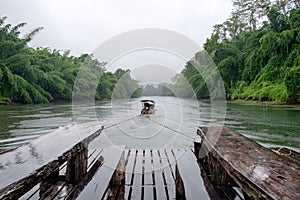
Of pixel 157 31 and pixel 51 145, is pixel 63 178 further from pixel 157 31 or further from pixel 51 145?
pixel 157 31

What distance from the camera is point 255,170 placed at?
3.72 feet

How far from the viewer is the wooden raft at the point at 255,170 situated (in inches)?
35.7

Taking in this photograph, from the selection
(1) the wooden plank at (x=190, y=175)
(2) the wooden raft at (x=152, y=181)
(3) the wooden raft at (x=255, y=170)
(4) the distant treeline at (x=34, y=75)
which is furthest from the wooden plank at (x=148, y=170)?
(4) the distant treeline at (x=34, y=75)

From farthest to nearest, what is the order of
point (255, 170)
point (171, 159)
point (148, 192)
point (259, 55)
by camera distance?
point (259, 55) → point (171, 159) → point (148, 192) → point (255, 170)

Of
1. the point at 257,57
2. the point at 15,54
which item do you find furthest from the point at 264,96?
the point at 15,54

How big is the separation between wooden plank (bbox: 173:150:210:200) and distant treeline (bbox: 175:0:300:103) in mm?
7670

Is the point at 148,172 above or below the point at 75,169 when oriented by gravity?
below

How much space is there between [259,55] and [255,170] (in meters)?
21.8

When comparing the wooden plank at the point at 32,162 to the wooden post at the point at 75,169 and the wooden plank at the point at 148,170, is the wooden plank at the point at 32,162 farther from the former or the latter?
the wooden plank at the point at 148,170

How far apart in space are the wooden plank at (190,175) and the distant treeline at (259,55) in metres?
7.67

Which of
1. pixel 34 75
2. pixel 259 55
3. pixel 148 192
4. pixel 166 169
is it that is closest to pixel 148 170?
pixel 166 169

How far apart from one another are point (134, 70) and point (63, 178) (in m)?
2.74

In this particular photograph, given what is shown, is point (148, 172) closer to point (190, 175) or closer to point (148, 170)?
point (148, 170)

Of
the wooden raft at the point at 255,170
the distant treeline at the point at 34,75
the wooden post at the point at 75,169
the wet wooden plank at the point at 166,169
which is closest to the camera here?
the wooden raft at the point at 255,170
